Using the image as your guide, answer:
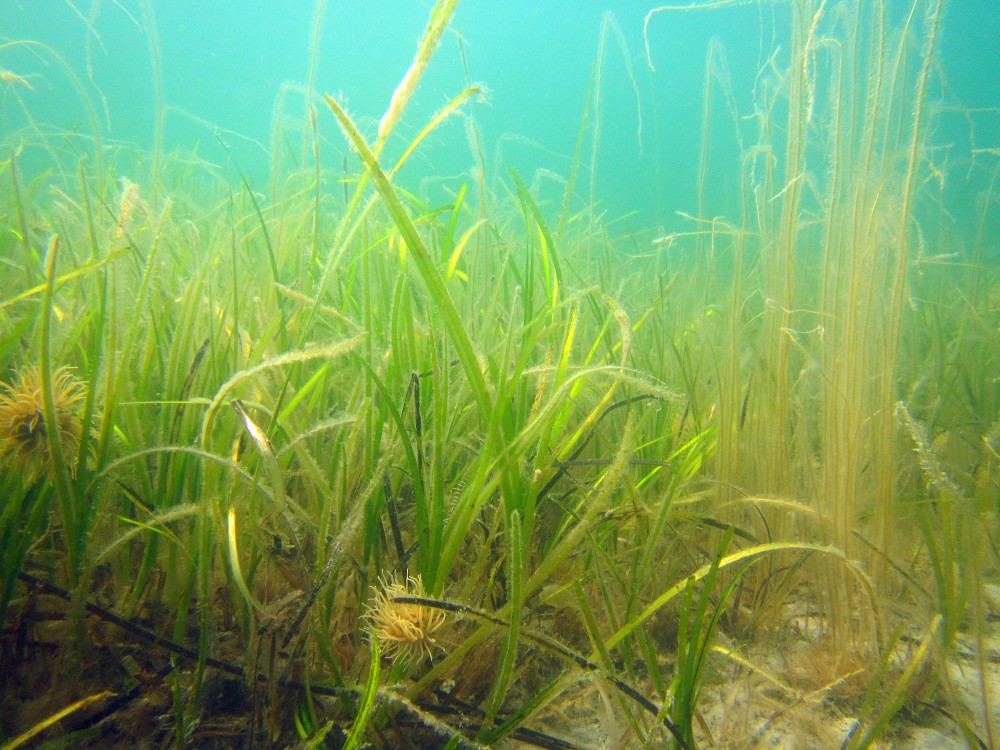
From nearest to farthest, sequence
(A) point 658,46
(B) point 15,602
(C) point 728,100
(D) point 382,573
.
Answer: (B) point 15,602, (D) point 382,573, (C) point 728,100, (A) point 658,46

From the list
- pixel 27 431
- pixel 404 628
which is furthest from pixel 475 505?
pixel 27 431

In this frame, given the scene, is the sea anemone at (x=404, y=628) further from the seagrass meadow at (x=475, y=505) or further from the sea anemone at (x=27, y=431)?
the sea anemone at (x=27, y=431)

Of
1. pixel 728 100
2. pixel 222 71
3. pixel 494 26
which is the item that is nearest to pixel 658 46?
pixel 494 26

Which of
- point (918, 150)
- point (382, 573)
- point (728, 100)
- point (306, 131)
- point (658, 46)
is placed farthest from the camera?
point (658, 46)

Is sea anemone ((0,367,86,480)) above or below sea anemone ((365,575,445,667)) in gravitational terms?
above

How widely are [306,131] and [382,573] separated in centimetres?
151

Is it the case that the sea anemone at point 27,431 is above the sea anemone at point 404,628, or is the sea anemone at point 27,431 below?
above

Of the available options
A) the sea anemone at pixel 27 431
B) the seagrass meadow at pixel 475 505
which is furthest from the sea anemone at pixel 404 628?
the sea anemone at pixel 27 431

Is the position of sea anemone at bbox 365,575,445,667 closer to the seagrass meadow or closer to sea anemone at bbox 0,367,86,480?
the seagrass meadow

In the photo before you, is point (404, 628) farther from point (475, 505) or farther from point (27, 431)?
point (27, 431)

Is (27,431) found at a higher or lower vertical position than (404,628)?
higher

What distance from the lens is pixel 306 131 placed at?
5.43ft

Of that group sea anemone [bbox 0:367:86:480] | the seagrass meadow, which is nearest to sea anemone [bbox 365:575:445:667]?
the seagrass meadow

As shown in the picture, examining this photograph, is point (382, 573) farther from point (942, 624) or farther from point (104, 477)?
point (942, 624)
